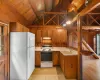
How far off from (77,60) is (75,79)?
702 millimetres

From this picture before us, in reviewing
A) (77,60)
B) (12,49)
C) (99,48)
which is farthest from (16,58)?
(99,48)

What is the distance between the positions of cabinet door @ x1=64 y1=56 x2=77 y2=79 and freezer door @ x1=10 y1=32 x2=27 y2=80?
1.59 meters

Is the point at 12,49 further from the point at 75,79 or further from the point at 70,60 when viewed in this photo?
the point at 75,79

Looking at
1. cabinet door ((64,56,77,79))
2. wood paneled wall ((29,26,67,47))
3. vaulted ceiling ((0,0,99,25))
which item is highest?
vaulted ceiling ((0,0,99,25))

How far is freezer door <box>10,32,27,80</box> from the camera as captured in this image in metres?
3.92

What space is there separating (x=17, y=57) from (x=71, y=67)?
6.65 feet

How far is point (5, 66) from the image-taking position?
144 inches

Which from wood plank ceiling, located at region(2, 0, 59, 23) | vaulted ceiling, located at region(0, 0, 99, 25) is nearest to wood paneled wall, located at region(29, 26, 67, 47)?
vaulted ceiling, located at region(0, 0, 99, 25)

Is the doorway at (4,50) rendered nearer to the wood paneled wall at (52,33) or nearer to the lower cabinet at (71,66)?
the lower cabinet at (71,66)

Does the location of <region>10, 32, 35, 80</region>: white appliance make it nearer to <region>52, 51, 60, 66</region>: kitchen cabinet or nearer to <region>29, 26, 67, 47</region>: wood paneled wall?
<region>52, 51, 60, 66</region>: kitchen cabinet

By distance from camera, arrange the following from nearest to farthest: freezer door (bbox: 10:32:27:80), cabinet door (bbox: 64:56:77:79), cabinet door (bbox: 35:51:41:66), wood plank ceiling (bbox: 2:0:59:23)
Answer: wood plank ceiling (bbox: 2:0:59:23) < freezer door (bbox: 10:32:27:80) < cabinet door (bbox: 64:56:77:79) < cabinet door (bbox: 35:51:41:66)

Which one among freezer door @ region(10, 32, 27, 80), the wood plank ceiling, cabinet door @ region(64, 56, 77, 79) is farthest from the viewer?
cabinet door @ region(64, 56, 77, 79)

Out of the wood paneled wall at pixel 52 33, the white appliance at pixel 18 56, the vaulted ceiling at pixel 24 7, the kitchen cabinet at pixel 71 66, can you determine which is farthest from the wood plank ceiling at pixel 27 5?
the kitchen cabinet at pixel 71 66

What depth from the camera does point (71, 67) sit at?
179 inches
